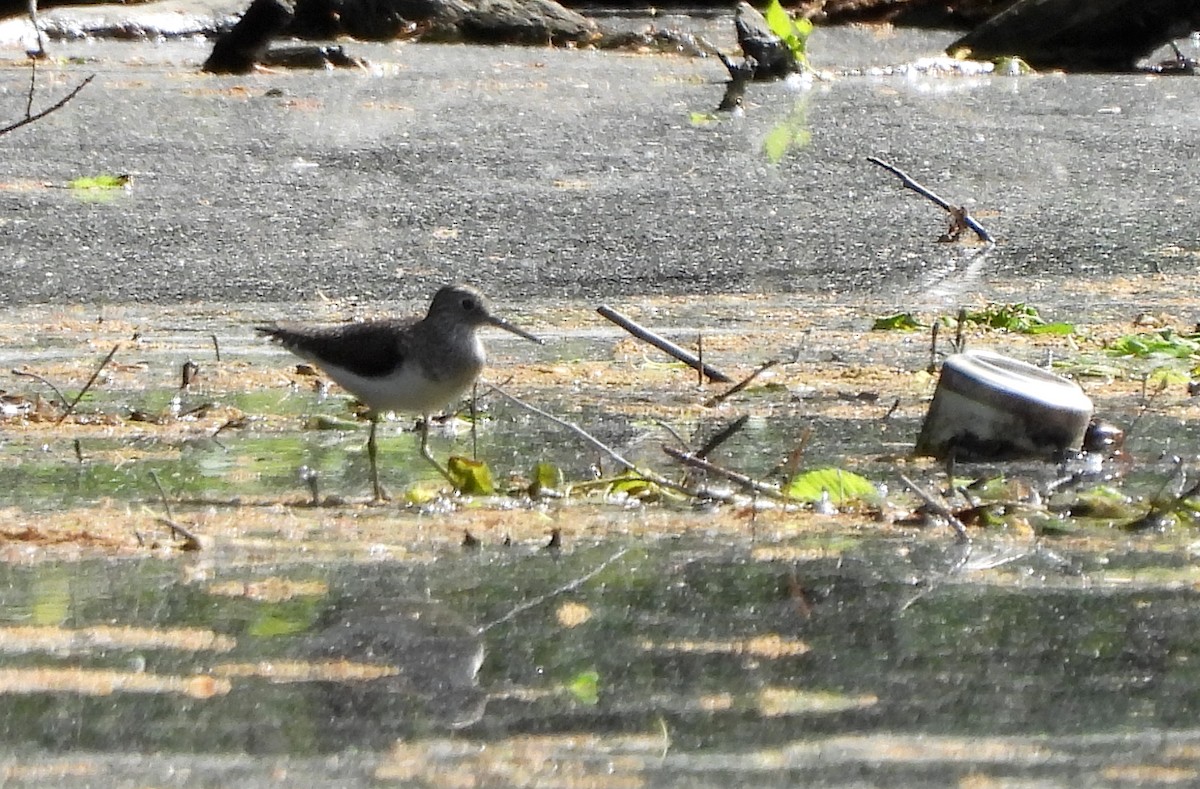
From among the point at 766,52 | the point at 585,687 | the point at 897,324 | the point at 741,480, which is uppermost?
the point at 585,687

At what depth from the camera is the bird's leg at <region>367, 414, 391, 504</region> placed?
5.02 metres

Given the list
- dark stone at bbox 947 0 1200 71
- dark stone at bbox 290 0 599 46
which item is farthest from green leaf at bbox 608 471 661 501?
dark stone at bbox 290 0 599 46

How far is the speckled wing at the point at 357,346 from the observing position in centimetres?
589

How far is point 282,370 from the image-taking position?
6.98 m

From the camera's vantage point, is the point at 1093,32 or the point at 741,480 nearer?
the point at 741,480

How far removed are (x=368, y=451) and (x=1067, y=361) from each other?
8.41 ft

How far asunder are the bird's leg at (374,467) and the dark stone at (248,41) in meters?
12.7

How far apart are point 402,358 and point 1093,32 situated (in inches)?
620

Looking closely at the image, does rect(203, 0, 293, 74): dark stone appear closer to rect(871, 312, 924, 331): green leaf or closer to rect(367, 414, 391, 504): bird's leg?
rect(871, 312, 924, 331): green leaf

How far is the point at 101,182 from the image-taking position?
1119 cm

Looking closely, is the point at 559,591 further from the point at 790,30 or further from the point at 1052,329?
the point at 790,30

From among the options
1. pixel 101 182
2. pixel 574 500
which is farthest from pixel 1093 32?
pixel 574 500

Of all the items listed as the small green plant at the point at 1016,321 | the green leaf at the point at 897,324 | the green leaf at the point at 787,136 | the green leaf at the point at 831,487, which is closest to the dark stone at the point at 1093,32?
the green leaf at the point at 787,136

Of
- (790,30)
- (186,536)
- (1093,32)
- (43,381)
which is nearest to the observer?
(186,536)
